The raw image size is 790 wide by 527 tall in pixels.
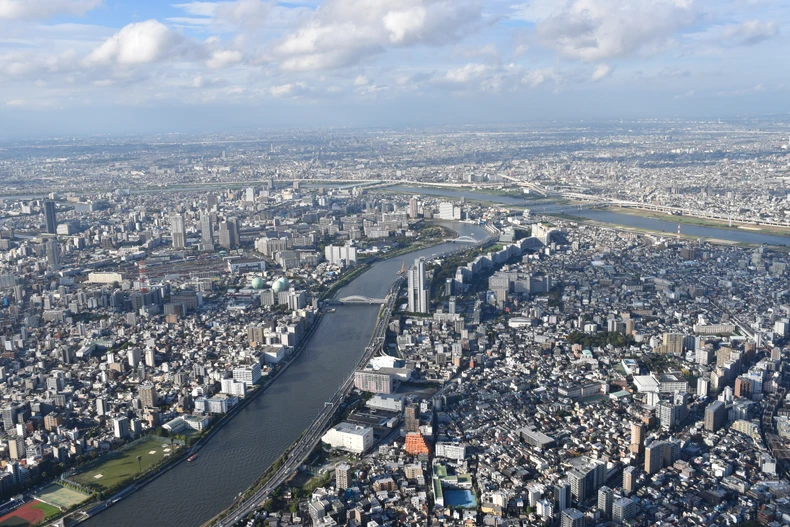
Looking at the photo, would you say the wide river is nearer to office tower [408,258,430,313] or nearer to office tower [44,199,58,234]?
office tower [408,258,430,313]

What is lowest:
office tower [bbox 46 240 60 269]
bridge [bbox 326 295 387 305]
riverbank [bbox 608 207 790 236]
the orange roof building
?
the orange roof building

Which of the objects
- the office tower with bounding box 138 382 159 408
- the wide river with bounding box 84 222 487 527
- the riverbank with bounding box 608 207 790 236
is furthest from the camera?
the riverbank with bounding box 608 207 790 236

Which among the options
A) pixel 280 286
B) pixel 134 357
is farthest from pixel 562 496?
pixel 280 286

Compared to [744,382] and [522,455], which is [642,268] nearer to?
[744,382]

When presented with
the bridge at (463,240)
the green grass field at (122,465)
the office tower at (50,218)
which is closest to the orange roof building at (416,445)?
the green grass field at (122,465)

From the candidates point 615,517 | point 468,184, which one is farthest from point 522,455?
point 468,184

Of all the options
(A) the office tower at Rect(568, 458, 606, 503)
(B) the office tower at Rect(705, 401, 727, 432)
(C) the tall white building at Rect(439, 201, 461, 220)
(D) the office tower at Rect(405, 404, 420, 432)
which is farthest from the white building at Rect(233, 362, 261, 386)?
(C) the tall white building at Rect(439, 201, 461, 220)

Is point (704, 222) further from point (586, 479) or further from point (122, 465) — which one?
point (122, 465)

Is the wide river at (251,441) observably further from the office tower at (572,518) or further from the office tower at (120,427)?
the office tower at (572,518)
